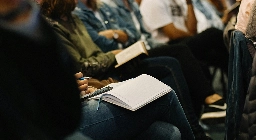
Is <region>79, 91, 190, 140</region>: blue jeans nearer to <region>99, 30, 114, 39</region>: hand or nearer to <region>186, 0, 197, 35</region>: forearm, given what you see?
<region>99, 30, 114, 39</region>: hand

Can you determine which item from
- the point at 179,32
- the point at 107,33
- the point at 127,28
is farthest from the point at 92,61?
the point at 179,32

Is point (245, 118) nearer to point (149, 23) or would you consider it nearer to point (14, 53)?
point (14, 53)

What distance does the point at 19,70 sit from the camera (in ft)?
2.83

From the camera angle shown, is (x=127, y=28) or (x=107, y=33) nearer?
(x=107, y=33)

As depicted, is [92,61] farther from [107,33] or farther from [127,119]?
[127,119]

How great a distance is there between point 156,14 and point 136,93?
1.74 metres

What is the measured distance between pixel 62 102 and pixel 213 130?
1.95m

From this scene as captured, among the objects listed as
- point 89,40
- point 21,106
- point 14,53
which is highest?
point 14,53

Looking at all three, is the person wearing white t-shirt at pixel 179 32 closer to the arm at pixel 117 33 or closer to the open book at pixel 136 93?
the arm at pixel 117 33

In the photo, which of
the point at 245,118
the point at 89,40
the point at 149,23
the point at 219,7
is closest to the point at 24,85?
the point at 245,118

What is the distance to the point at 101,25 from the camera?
2885mm

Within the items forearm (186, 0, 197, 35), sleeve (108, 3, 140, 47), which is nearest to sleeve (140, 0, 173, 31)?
sleeve (108, 3, 140, 47)

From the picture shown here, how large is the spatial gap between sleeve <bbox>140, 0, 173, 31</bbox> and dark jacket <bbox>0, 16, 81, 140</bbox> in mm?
2199

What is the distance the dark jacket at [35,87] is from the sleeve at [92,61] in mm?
1226
